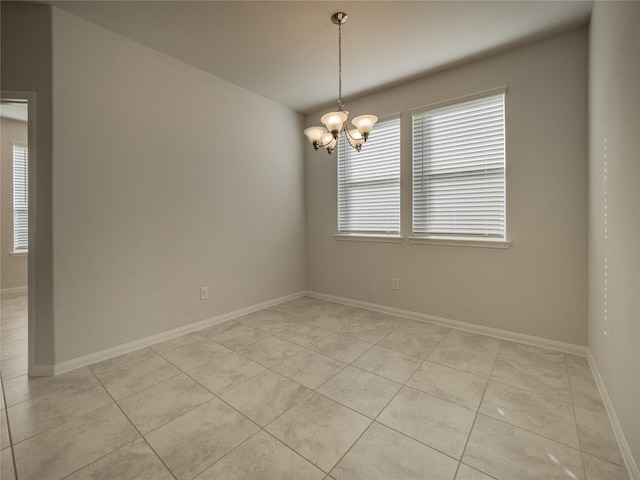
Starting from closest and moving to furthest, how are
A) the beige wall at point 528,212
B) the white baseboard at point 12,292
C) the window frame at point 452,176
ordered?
the beige wall at point 528,212
the window frame at point 452,176
the white baseboard at point 12,292

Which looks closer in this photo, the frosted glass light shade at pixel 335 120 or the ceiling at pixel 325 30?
the frosted glass light shade at pixel 335 120

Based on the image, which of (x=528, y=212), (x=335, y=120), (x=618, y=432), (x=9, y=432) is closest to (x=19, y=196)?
(x=9, y=432)

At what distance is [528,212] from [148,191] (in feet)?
11.7

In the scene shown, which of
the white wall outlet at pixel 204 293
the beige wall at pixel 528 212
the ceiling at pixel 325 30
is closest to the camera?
the ceiling at pixel 325 30

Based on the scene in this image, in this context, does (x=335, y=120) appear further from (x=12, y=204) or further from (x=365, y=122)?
(x=12, y=204)

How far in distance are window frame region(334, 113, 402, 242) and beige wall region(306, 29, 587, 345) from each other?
0.29 ft

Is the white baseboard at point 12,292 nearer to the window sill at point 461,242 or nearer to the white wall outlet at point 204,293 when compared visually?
the white wall outlet at point 204,293

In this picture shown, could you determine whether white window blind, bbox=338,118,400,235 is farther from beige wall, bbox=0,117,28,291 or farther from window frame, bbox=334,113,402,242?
beige wall, bbox=0,117,28,291

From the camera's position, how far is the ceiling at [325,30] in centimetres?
214

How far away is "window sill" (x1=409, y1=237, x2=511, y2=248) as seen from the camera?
2.77m

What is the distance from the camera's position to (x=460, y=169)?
300cm

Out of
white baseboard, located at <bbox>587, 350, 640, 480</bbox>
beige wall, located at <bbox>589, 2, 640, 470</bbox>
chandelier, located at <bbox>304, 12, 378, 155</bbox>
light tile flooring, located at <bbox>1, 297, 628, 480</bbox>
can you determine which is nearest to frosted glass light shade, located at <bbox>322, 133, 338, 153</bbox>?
chandelier, located at <bbox>304, 12, 378, 155</bbox>

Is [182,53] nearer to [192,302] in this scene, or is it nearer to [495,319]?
[192,302]

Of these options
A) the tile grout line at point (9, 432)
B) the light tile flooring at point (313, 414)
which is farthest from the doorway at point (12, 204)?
the tile grout line at point (9, 432)
